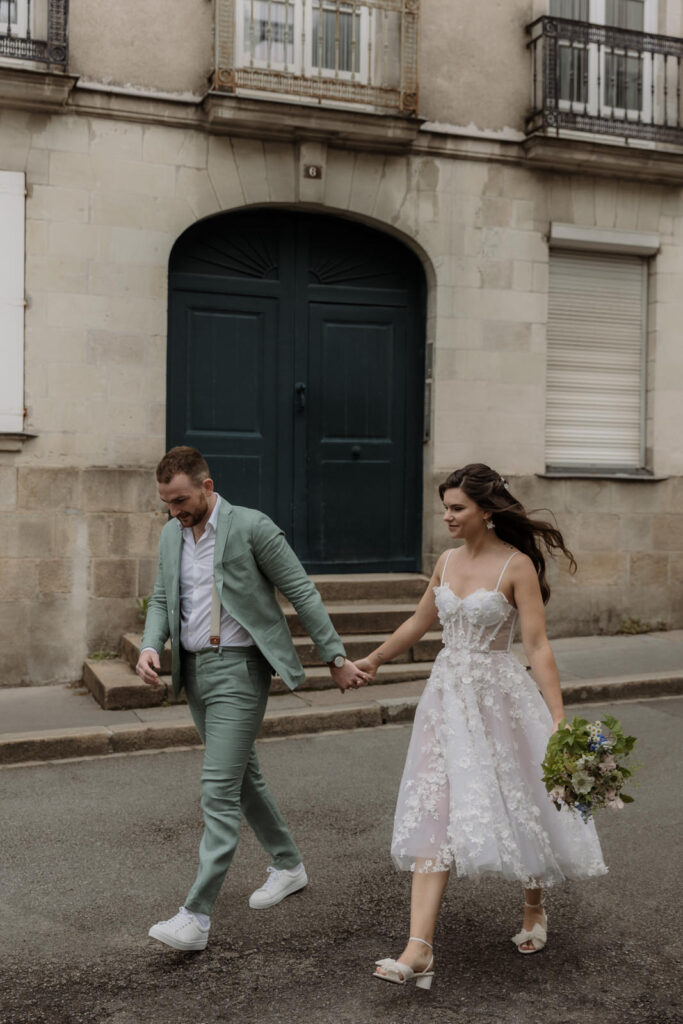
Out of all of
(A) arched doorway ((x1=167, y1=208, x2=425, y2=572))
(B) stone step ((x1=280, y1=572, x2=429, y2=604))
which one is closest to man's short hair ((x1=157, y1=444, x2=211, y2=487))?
(B) stone step ((x1=280, y1=572, x2=429, y2=604))

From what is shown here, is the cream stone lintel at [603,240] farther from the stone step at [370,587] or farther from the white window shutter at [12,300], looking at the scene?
the white window shutter at [12,300]

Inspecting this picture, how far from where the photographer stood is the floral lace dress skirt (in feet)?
12.8

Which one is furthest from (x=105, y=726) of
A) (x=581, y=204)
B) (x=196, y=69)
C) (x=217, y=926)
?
(x=581, y=204)

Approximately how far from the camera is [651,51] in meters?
11.4

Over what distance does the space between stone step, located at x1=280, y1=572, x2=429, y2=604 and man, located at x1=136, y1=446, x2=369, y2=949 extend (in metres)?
5.53

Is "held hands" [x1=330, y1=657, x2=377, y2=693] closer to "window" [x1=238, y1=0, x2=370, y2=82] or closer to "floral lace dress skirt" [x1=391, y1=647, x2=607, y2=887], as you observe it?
"floral lace dress skirt" [x1=391, y1=647, x2=607, y2=887]

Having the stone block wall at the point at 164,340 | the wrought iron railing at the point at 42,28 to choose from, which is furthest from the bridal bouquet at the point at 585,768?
the wrought iron railing at the point at 42,28

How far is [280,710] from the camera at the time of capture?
324 inches

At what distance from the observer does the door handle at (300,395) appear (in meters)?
10.6

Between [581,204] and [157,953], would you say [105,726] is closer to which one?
[157,953]

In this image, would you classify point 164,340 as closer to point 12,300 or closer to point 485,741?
point 12,300

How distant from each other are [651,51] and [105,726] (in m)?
8.39

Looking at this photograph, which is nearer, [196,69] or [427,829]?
[427,829]

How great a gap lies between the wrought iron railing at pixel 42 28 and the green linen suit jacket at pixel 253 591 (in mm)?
6239
